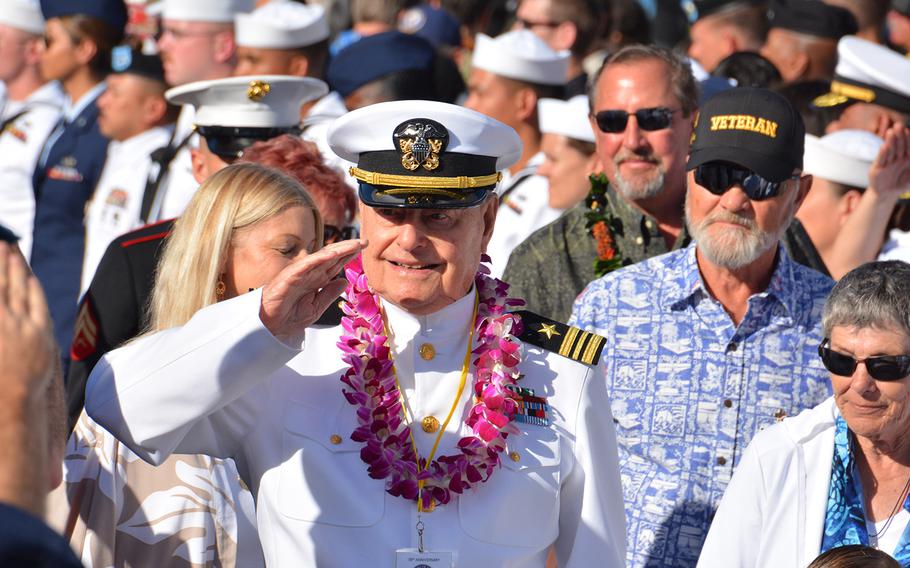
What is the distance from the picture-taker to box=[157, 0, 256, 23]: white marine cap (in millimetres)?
9492

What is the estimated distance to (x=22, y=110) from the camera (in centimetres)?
1058

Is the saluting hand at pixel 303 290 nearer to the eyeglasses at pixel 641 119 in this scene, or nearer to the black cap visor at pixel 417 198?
the black cap visor at pixel 417 198

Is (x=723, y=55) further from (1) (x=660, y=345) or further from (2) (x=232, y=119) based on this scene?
(1) (x=660, y=345)

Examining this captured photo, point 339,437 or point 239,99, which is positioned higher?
point 339,437

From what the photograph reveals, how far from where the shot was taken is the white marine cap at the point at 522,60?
9086 millimetres

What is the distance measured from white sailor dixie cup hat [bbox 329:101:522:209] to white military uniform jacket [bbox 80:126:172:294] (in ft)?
14.6

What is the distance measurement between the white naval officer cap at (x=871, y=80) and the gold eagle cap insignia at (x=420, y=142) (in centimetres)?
439

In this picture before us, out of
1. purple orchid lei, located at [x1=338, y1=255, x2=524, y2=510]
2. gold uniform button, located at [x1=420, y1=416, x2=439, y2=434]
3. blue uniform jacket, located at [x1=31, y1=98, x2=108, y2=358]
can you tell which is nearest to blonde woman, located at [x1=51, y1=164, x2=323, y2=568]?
purple orchid lei, located at [x1=338, y1=255, x2=524, y2=510]

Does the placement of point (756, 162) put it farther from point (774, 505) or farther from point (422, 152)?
point (422, 152)

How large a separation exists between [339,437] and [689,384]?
169cm

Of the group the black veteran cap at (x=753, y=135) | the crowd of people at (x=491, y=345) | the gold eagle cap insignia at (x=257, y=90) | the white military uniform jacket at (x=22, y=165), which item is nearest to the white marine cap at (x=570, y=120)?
the crowd of people at (x=491, y=345)

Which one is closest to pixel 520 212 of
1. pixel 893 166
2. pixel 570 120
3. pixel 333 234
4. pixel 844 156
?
pixel 570 120

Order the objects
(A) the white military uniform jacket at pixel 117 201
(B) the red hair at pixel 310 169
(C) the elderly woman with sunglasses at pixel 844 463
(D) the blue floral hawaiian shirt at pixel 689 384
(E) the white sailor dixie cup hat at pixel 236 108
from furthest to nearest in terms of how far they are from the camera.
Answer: (A) the white military uniform jacket at pixel 117 201 → (E) the white sailor dixie cup hat at pixel 236 108 → (B) the red hair at pixel 310 169 → (D) the blue floral hawaiian shirt at pixel 689 384 → (C) the elderly woman with sunglasses at pixel 844 463

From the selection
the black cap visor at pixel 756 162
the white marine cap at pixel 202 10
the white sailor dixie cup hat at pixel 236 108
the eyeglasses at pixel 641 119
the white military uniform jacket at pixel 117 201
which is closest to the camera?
the black cap visor at pixel 756 162
